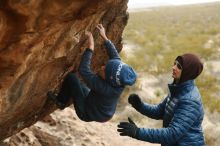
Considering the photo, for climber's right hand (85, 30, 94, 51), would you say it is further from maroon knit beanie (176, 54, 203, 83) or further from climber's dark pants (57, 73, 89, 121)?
maroon knit beanie (176, 54, 203, 83)

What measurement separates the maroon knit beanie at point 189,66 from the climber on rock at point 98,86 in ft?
2.13

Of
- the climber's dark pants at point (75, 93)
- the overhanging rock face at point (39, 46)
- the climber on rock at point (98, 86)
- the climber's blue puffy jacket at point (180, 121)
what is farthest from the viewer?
the climber's dark pants at point (75, 93)

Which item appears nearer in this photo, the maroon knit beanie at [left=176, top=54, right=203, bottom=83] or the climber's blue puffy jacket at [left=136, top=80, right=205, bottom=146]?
the climber's blue puffy jacket at [left=136, top=80, right=205, bottom=146]

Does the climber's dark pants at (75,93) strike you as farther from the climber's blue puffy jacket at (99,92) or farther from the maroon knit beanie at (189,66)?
the maroon knit beanie at (189,66)

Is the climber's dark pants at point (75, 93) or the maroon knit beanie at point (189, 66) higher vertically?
the maroon knit beanie at point (189, 66)

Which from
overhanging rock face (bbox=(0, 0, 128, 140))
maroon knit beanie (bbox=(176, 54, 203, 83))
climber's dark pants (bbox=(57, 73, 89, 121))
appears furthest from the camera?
climber's dark pants (bbox=(57, 73, 89, 121))

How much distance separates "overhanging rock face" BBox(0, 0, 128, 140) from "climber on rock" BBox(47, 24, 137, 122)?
0.16m

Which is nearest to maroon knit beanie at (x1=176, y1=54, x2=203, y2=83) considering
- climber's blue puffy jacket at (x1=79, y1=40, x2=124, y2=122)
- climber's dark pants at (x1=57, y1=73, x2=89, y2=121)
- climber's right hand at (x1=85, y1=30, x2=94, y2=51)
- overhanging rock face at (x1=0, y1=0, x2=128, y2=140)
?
climber's blue puffy jacket at (x1=79, y1=40, x2=124, y2=122)

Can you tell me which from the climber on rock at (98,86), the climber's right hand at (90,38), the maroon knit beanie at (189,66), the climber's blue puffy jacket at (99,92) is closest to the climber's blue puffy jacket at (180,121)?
the maroon knit beanie at (189,66)

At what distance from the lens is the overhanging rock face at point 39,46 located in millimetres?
3529

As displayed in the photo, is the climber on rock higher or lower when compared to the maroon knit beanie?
lower

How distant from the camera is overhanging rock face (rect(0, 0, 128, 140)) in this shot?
11.6 ft

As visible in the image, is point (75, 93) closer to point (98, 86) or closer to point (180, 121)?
point (98, 86)

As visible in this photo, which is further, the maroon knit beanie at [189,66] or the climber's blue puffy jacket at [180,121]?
the maroon knit beanie at [189,66]
